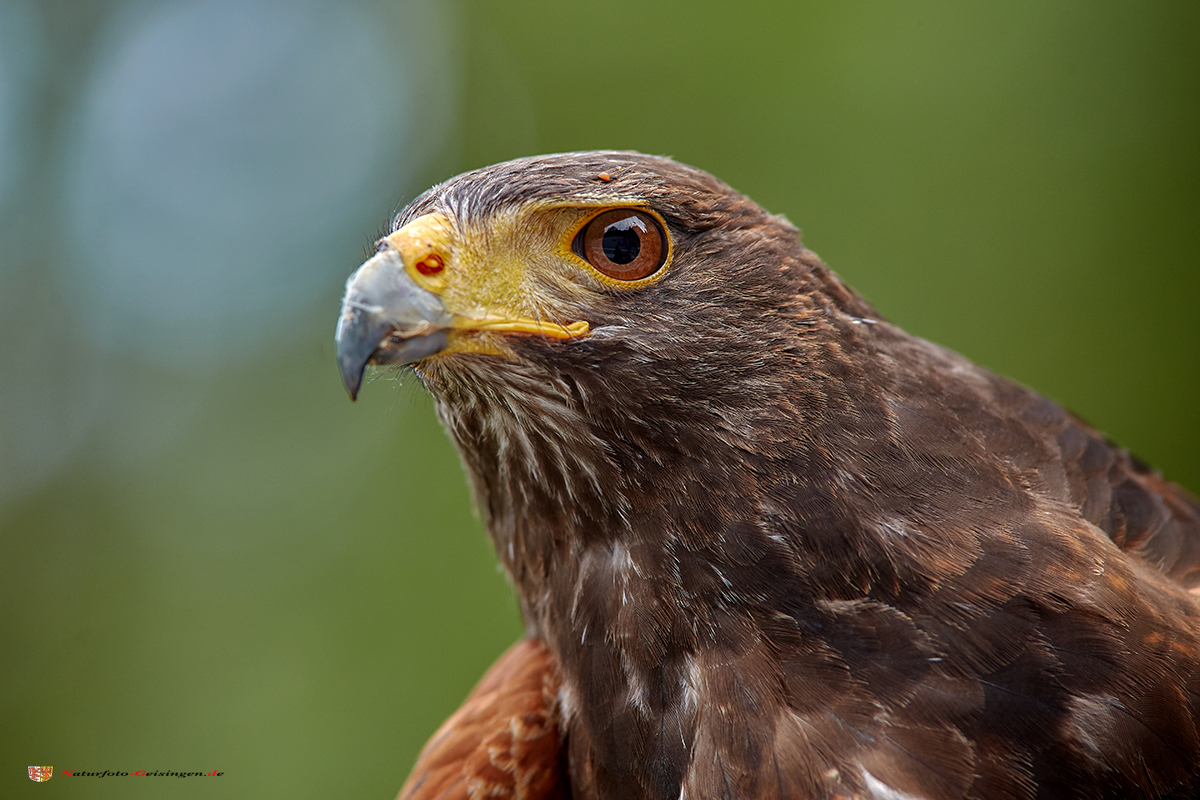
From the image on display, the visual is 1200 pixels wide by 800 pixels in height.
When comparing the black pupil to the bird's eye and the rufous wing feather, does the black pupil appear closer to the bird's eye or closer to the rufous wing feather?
the bird's eye

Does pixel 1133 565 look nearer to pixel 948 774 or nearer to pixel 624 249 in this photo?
pixel 948 774

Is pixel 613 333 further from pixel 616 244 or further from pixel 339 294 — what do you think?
pixel 339 294

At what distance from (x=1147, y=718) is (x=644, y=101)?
5.60 m

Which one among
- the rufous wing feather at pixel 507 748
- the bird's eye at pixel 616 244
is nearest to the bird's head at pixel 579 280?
the bird's eye at pixel 616 244

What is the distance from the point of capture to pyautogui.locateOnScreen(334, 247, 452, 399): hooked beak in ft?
6.28

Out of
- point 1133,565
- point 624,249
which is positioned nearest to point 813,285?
point 624,249

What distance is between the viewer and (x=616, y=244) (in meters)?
2.13

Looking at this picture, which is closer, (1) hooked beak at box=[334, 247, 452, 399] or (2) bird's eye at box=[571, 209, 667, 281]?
(1) hooked beak at box=[334, 247, 452, 399]

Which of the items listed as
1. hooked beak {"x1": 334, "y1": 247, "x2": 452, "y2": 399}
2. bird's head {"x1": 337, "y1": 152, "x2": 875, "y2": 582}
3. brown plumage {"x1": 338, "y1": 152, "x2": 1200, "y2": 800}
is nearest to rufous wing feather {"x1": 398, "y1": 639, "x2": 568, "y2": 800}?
Answer: brown plumage {"x1": 338, "y1": 152, "x2": 1200, "y2": 800}

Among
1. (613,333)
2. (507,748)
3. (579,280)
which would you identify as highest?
(579,280)

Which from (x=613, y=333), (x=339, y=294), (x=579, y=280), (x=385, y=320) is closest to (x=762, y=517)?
(x=613, y=333)

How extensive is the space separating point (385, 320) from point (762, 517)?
969 mm

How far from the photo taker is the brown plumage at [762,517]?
185 centimetres

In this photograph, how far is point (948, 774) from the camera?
1810mm
